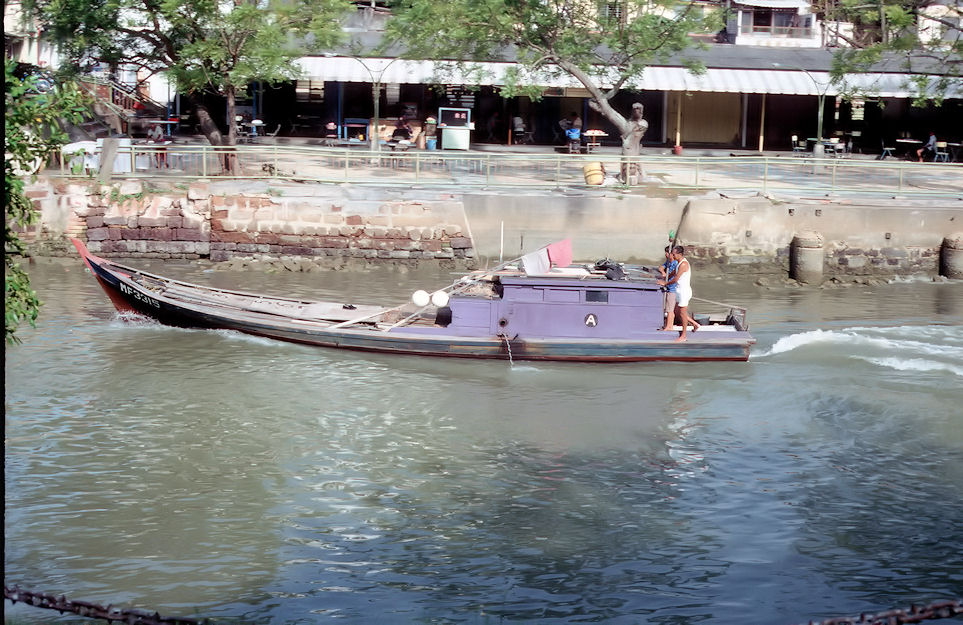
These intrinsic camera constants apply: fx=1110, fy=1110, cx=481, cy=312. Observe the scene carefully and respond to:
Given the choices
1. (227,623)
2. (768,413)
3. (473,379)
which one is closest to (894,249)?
(768,413)

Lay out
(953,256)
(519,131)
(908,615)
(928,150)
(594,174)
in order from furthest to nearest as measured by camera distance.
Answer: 1. (519,131)
2. (928,150)
3. (594,174)
4. (953,256)
5. (908,615)

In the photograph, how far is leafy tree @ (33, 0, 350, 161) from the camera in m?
28.2

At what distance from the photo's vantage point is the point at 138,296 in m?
21.7

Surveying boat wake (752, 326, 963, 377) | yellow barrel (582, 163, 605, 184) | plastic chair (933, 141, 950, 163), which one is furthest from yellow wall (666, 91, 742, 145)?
boat wake (752, 326, 963, 377)

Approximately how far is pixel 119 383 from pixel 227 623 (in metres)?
9.15

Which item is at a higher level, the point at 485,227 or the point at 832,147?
the point at 832,147

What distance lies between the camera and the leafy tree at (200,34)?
2816 cm

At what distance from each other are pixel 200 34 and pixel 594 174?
11.0 metres

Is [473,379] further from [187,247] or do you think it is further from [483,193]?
[187,247]

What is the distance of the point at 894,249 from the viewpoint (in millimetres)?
28891

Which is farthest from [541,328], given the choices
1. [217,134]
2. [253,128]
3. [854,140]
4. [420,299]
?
[854,140]

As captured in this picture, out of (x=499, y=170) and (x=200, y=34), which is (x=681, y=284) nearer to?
(x=499, y=170)

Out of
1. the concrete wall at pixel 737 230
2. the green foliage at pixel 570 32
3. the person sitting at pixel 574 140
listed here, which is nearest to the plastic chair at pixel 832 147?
the green foliage at pixel 570 32

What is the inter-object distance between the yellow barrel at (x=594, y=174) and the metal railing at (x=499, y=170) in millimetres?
103
